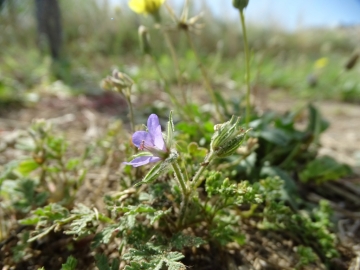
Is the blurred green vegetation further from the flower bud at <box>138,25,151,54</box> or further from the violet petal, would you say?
the violet petal

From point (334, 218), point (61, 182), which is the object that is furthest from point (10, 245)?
point (334, 218)

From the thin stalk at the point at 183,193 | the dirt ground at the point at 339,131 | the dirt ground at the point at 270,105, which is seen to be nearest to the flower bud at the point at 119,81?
the thin stalk at the point at 183,193

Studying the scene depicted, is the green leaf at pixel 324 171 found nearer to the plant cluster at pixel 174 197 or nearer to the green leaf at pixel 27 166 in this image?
the plant cluster at pixel 174 197

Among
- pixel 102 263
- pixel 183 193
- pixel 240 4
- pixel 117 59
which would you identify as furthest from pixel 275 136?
pixel 117 59

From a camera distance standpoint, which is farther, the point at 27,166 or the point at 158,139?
the point at 27,166

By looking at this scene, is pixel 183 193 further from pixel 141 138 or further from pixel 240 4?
pixel 240 4

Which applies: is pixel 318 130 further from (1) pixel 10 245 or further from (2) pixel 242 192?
(1) pixel 10 245
